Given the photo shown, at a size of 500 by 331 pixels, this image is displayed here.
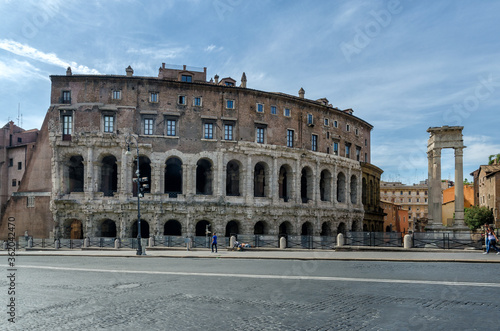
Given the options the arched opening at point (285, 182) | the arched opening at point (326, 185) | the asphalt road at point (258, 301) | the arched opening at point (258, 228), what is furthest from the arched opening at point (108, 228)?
the asphalt road at point (258, 301)

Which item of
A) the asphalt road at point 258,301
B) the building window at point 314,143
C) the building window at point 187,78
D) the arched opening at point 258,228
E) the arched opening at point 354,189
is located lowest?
the arched opening at point 258,228

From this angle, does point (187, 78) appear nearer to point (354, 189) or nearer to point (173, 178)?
point (173, 178)

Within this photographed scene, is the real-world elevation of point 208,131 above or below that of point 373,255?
above

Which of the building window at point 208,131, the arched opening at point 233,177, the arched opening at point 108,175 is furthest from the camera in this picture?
the arched opening at point 233,177

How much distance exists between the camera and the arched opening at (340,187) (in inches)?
2063

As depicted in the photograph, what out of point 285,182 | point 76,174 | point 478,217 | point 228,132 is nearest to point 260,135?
point 228,132

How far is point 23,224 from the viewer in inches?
1641

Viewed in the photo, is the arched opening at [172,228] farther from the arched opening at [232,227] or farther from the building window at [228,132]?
the building window at [228,132]

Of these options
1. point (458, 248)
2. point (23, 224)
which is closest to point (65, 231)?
point (23, 224)

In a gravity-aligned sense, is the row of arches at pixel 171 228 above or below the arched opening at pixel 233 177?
below

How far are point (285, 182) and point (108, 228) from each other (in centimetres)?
2013

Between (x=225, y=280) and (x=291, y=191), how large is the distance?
3330 cm

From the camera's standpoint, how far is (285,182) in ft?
167

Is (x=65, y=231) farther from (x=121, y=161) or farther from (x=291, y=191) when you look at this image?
(x=291, y=191)
